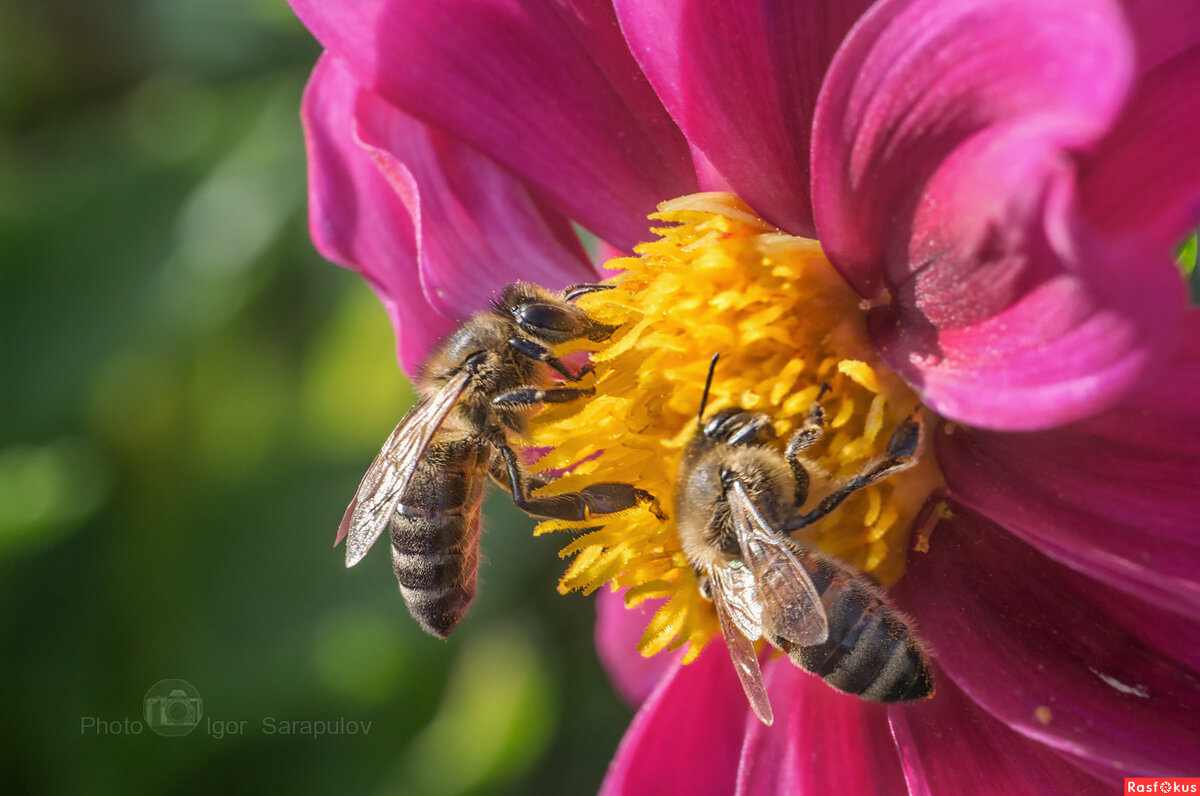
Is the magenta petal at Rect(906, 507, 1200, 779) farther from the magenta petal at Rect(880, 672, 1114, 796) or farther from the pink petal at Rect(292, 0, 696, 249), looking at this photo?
the pink petal at Rect(292, 0, 696, 249)

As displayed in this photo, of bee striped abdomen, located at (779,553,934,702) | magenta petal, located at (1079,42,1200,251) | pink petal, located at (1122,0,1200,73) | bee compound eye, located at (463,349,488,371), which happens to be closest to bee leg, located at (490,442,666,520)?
bee compound eye, located at (463,349,488,371)

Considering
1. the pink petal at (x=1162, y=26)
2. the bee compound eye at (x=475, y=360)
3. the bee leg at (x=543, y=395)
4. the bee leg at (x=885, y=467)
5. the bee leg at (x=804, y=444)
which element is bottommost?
the bee leg at (x=885, y=467)

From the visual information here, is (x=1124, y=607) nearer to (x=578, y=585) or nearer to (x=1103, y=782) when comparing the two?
(x=1103, y=782)

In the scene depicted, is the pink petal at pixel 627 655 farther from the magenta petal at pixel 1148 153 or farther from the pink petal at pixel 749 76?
the magenta petal at pixel 1148 153

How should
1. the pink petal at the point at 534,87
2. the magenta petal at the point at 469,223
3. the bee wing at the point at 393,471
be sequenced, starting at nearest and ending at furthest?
the bee wing at the point at 393,471 < the pink petal at the point at 534,87 < the magenta petal at the point at 469,223

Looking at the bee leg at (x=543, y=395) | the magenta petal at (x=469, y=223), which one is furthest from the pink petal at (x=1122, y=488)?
the magenta petal at (x=469, y=223)

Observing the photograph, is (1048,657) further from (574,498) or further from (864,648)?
(574,498)

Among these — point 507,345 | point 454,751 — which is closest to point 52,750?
point 454,751
